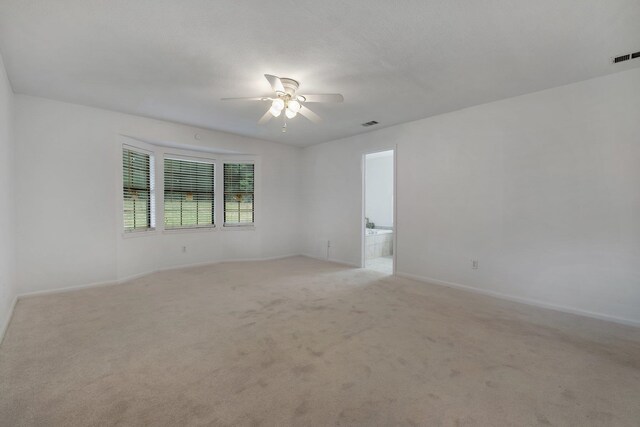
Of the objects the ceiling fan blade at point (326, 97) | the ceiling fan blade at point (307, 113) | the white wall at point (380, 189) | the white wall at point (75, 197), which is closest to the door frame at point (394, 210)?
the ceiling fan blade at point (307, 113)

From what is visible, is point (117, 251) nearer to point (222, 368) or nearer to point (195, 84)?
point (195, 84)

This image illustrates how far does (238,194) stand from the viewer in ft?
20.3

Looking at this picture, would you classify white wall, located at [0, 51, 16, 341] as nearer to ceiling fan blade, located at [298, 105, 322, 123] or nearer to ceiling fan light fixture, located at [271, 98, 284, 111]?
ceiling fan light fixture, located at [271, 98, 284, 111]

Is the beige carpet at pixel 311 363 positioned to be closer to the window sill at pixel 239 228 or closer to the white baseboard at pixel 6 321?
the white baseboard at pixel 6 321

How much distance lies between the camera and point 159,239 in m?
5.19

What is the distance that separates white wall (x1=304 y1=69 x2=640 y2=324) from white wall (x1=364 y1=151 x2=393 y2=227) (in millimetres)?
3161

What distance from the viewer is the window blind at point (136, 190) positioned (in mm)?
4597

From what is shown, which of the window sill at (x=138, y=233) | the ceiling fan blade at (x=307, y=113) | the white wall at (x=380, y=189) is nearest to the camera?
the ceiling fan blade at (x=307, y=113)

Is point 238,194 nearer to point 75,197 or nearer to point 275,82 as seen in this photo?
point 75,197

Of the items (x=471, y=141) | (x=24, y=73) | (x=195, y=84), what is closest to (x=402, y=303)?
(x=471, y=141)

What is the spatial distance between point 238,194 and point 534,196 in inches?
210

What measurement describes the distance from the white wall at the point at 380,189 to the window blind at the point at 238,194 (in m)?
3.50

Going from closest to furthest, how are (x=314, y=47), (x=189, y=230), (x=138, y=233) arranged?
(x=314, y=47) < (x=138, y=233) < (x=189, y=230)

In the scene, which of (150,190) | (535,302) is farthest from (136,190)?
(535,302)
